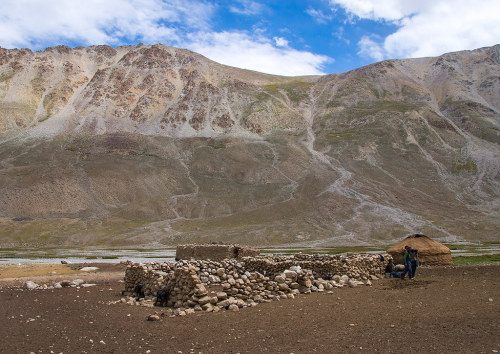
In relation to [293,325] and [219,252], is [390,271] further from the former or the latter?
[219,252]

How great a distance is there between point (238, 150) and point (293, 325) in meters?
115

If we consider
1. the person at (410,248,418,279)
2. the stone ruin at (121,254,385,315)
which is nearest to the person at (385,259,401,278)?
the stone ruin at (121,254,385,315)

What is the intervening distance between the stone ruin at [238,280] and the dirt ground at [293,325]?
58 cm

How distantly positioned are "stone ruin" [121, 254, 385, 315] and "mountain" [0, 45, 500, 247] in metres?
53.1

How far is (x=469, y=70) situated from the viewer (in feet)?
560

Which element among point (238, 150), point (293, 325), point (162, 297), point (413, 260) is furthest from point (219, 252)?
point (238, 150)

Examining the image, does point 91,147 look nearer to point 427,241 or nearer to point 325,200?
point 325,200

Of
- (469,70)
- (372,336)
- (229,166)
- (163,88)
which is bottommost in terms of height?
(372,336)

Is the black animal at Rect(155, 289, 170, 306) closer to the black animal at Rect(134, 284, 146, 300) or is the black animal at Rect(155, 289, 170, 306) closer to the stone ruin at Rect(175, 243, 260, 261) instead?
the black animal at Rect(134, 284, 146, 300)

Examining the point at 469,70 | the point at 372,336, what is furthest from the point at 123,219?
the point at 469,70

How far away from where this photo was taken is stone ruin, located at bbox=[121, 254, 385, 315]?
1241 cm

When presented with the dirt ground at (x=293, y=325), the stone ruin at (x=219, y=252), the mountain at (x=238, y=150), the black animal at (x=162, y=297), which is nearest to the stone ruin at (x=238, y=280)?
the black animal at (x=162, y=297)

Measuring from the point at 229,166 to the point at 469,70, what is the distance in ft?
396

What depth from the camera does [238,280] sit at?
43.3 feet
